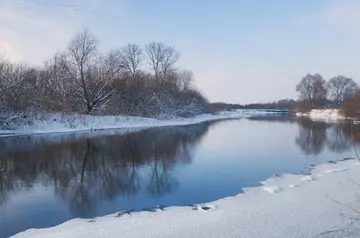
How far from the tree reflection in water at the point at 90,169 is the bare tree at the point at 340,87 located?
82019 mm

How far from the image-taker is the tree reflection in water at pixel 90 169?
28.4 ft

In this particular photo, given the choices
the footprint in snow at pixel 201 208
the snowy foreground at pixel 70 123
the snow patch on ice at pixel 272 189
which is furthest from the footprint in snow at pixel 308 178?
the snowy foreground at pixel 70 123

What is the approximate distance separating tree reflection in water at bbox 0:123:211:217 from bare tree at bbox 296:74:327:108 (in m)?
77.2

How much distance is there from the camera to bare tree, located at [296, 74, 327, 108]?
288 ft

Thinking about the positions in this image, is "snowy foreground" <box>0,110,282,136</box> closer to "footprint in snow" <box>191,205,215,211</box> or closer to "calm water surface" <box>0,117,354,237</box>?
"calm water surface" <box>0,117,354,237</box>

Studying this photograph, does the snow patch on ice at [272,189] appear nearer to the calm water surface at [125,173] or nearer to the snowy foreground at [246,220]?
the snowy foreground at [246,220]

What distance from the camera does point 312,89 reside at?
88.9m

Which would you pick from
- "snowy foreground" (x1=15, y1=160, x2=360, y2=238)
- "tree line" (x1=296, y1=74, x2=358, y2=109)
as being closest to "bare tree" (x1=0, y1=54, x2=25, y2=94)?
"snowy foreground" (x1=15, y1=160, x2=360, y2=238)

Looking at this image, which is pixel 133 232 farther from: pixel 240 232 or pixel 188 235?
pixel 240 232

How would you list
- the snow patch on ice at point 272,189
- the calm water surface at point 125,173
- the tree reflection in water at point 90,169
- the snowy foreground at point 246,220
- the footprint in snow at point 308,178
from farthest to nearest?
the footprint in snow at point 308,178 < the tree reflection in water at point 90,169 < the snow patch on ice at point 272,189 < the calm water surface at point 125,173 < the snowy foreground at point 246,220

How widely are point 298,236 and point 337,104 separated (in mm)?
90611

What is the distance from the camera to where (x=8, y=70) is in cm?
2920

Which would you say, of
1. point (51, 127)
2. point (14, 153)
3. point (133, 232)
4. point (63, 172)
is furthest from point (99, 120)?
point (133, 232)

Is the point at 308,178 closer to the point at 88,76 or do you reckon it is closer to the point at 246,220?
the point at 246,220
